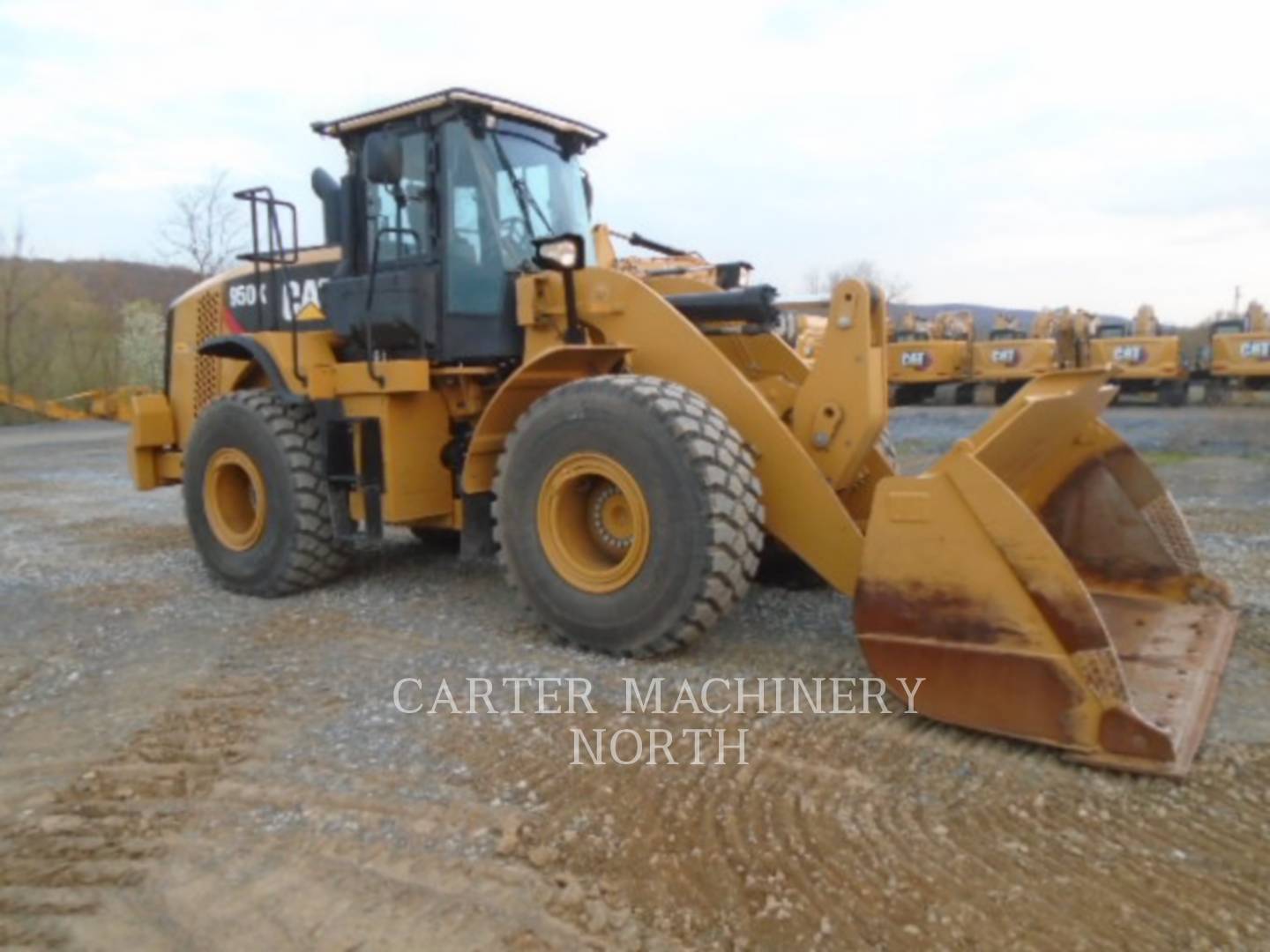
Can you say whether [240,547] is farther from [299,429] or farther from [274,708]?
[274,708]

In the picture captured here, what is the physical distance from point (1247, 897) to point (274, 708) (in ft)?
10.8

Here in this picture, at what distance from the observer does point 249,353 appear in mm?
6148

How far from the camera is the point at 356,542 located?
24.2 ft

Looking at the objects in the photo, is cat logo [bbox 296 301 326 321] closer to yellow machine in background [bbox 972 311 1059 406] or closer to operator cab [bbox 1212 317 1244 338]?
yellow machine in background [bbox 972 311 1059 406]

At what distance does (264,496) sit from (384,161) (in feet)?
6.90

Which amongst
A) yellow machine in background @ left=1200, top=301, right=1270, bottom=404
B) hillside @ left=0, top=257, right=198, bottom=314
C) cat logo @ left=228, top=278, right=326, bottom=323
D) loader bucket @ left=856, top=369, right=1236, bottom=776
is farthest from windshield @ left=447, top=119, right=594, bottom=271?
hillside @ left=0, top=257, right=198, bottom=314

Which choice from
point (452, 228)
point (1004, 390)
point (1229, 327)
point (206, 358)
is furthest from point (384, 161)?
point (1229, 327)

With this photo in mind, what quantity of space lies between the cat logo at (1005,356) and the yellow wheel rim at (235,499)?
19832 mm

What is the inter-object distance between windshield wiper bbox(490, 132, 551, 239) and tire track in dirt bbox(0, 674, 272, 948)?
2912 millimetres

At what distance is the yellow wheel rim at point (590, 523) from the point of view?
171 inches

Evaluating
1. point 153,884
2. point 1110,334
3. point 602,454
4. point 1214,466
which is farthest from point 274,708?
point 1110,334

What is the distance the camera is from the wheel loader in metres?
3.43

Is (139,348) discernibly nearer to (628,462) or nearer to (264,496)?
(264,496)

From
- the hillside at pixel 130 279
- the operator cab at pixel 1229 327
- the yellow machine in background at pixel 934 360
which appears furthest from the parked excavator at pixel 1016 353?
the hillside at pixel 130 279
